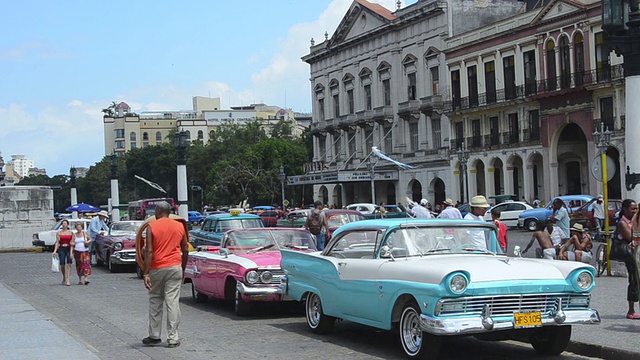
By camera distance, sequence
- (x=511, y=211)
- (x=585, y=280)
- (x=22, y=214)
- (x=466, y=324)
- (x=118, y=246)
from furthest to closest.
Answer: (x=511, y=211), (x=22, y=214), (x=118, y=246), (x=585, y=280), (x=466, y=324)

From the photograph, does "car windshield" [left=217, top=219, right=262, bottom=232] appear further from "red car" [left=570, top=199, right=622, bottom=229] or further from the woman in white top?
"red car" [left=570, top=199, right=622, bottom=229]

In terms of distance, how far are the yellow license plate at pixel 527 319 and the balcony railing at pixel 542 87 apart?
122 ft

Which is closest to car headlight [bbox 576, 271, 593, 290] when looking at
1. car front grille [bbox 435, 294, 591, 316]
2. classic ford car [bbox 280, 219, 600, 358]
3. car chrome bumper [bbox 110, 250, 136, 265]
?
classic ford car [bbox 280, 219, 600, 358]

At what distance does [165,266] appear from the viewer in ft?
36.4

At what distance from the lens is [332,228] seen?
26.0m

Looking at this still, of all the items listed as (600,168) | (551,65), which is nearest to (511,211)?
(551,65)

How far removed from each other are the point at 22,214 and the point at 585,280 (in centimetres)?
3722

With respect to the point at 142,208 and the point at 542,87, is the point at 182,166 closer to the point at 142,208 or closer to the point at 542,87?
the point at 542,87

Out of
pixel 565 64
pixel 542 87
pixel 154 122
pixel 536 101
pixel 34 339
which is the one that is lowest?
pixel 34 339

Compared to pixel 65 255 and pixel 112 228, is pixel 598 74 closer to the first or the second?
pixel 112 228

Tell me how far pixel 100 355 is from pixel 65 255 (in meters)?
11.9

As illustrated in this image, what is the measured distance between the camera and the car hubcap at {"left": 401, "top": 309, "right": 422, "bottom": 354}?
32.2 feet

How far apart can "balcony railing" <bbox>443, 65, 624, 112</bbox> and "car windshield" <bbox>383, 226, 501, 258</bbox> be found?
35.6 m

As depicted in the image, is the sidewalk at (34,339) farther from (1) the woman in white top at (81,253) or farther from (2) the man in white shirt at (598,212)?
(2) the man in white shirt at (598,212)
